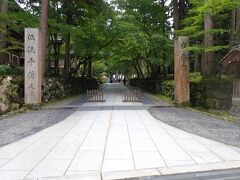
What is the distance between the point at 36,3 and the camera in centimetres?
2255

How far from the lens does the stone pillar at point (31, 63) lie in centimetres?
1411

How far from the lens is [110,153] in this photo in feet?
21.4

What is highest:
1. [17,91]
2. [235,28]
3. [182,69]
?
[235,28]

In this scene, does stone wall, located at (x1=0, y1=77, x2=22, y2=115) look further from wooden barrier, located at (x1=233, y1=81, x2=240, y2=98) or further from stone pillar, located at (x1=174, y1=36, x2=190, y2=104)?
wooden barrier, located at (x1=233, y1=81, x2=240, y2=98)

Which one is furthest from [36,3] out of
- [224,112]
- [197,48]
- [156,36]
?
[224,112]

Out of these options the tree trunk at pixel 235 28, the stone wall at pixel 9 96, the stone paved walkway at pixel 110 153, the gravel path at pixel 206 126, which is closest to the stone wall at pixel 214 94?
the tree trunk at pixel 235 28

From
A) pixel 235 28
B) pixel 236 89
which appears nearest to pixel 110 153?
pixel 236 89

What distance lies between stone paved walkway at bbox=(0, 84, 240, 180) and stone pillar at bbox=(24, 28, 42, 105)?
16.3ft

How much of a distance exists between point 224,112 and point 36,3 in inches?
599

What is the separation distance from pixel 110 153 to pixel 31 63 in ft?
29.1

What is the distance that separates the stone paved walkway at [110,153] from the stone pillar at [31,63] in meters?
4.98

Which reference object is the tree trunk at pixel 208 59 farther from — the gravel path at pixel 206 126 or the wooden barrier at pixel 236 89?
the gravel path at pixel 206 126

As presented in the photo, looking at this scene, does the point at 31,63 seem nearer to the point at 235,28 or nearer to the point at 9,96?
the point at 9,96

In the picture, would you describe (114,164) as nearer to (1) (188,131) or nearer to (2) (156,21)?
(1) (188,131)
